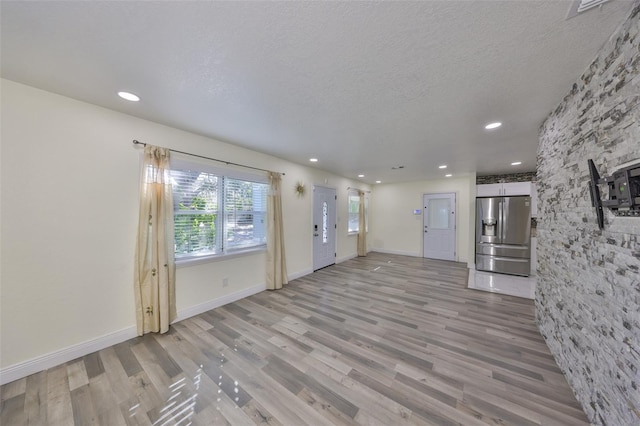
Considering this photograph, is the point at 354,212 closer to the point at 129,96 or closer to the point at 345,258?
the point at 345,258

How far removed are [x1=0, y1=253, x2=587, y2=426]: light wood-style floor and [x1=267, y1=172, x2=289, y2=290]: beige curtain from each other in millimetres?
843

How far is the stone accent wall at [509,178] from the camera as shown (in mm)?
5242

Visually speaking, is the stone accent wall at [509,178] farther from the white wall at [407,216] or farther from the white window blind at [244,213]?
the white window blind at [244,213]

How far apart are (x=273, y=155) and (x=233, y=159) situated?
806 millimetres

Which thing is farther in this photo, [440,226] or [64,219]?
[440,226]

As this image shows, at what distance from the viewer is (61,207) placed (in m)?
2.06

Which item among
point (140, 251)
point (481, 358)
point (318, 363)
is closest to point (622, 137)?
point (481, 358)

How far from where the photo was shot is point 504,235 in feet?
16.1

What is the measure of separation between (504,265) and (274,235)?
206 inches

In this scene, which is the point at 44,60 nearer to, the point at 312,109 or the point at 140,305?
the point at 312,109

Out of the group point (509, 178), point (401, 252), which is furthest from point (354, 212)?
point (509, 178)

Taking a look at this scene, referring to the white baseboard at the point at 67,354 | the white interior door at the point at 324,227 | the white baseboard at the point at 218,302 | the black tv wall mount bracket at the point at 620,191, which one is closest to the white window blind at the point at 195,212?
the white baseboard at the point at 218,302

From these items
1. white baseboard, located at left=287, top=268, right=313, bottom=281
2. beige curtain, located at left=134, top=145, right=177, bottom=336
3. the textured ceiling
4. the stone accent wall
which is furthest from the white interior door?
the stone accent wall

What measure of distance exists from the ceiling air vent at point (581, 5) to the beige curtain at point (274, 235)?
3.60m
